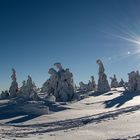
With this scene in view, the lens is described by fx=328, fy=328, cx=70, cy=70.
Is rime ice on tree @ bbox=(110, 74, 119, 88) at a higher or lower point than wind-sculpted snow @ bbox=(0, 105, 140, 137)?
higher

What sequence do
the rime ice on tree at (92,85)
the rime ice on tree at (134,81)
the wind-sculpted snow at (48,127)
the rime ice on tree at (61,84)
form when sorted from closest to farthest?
the wind-sculpted snow at (48,127), the rime ice on tree at (61,84), the rime ice on tree at (134,81), the rime ice on tree at (92,85)

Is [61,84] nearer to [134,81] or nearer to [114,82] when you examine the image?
[134,81]

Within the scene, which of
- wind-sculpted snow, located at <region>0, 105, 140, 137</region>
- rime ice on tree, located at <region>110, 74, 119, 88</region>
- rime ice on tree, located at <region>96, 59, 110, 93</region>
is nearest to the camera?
wind-sculpted snow, located at <region>0, 105, 140, 137</region>

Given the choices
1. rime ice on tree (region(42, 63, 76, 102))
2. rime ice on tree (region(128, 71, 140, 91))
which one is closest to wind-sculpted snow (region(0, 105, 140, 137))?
rime ice on tree (region(42, 63, 76, 102))

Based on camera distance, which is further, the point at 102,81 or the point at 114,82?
the point at 114,82

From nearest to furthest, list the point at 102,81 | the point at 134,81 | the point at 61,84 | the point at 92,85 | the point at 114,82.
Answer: the point at 61,84 < the point at 134,81 < the point at 102,81 < the point at 92,85 < the point at 114,82

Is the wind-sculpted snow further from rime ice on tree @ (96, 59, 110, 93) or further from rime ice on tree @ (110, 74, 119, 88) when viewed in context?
rime ice on tree @ (110, 74, 119, 88)

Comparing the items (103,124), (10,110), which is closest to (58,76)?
(10,110)

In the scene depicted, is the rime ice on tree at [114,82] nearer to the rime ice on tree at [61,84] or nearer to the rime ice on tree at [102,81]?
the rime ice on tree at [102,81]

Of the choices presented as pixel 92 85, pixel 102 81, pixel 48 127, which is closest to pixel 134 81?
pixel 102 81

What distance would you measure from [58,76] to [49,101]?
11634mm

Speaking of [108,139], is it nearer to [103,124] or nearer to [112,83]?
[103,124]

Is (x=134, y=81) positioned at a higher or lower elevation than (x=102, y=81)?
lower

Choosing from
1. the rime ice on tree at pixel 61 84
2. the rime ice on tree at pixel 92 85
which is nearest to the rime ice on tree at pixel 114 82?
the rime ice on tree at pixel 92 85
